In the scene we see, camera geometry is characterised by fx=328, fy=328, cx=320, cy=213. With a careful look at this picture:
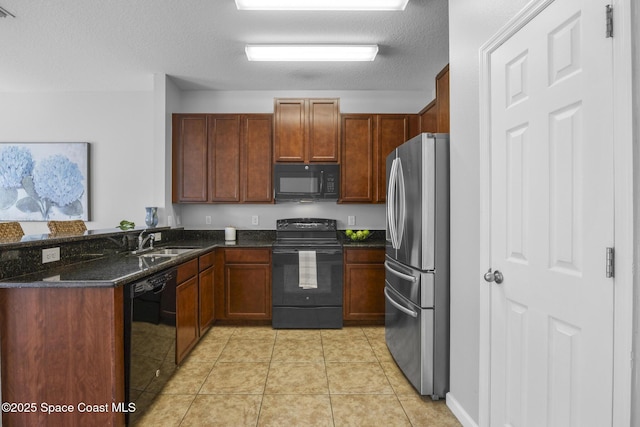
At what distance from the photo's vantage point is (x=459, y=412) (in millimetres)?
1905

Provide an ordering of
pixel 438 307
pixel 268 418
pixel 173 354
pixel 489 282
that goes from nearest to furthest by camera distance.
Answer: pixel 489 282
pixel 268 418
pixel 438 307
pixel 173 354

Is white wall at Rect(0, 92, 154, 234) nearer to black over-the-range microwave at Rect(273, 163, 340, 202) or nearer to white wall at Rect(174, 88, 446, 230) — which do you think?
white wall at Rect(174, 88, 446, 230)

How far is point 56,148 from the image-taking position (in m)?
4.14

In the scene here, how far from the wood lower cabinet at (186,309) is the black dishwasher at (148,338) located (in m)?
0.11

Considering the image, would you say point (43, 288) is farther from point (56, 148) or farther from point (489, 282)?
point (56, 148)

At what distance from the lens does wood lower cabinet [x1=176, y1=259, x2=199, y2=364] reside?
2.47m

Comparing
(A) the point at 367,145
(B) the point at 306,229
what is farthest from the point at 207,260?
(A) the point at 367,145

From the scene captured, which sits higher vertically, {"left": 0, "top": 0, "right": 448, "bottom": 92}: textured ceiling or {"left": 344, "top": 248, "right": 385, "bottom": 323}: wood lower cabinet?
{"left": 0, "top": 0, "right": 448, "bottom": 92}: textured ceiling

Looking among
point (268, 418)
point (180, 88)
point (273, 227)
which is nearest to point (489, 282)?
point (268, 418)

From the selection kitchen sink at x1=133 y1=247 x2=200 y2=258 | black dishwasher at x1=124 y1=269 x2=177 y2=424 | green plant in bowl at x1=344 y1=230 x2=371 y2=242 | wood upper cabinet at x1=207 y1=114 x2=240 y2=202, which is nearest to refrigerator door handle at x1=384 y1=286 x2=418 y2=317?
green plant in bowl at x1=344 y1=230 x2=371 y2=242

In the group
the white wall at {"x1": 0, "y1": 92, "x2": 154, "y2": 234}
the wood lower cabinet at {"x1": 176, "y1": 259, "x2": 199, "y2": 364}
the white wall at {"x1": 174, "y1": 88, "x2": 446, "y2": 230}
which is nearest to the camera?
the wood lower cabinet at {"x1": 176, "y1": 259, "x2": 199, "y2": 364}

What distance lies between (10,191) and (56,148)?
2.57 ft

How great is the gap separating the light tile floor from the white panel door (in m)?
0.74

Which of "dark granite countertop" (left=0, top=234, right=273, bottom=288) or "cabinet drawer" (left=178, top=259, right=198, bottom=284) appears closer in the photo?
"dark granite countertop" (left=0, top=234, right=273, bottom=288)
